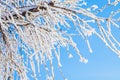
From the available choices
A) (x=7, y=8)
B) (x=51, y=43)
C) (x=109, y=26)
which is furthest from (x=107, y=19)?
(x=7, y=8)

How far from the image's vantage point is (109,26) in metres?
2.47

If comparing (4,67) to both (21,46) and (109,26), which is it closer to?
(21,46)

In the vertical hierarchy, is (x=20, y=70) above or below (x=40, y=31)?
below

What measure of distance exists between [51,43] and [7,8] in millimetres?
515

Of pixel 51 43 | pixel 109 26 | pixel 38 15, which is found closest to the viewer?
pixel 109 26

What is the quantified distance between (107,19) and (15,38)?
92 cm

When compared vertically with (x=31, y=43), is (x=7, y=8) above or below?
above

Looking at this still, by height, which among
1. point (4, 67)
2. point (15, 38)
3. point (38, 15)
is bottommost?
point (4, 67)

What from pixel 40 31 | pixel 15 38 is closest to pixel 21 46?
pixel 15 38

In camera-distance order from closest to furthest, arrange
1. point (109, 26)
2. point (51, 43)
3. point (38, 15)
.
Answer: point (109, 26) → point (51, 43) → point (38, 15)

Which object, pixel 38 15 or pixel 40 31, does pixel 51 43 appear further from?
pixel 38 15

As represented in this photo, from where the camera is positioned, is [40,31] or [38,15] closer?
[40,31]

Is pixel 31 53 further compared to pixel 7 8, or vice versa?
pixel 31 53

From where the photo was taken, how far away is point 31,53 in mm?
2945
